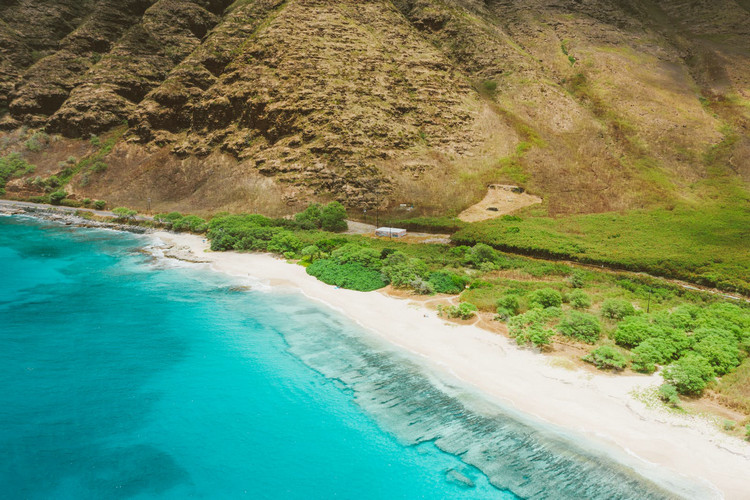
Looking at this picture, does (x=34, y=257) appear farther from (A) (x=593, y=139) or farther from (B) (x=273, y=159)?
(A) (x=593, y=139)

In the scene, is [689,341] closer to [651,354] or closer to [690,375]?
→ [651,354]

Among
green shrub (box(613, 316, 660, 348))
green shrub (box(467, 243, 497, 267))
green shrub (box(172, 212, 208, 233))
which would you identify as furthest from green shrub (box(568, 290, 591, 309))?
green shrub (box(172, 212, 208, 233))

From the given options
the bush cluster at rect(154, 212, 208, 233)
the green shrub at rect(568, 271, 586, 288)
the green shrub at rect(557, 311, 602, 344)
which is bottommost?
the bush cluster at rect(154, 212, 208, 233)

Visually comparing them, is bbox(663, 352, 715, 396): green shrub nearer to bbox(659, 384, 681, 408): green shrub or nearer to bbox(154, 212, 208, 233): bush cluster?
bbox(659, 384, 681, 408): green shrub

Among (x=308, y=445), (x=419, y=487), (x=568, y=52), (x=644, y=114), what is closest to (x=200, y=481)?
(x=308, y=445)

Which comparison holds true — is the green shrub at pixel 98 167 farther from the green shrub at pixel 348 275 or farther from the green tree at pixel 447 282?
the green tree at pixel 447 282

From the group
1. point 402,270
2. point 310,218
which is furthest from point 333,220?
point 402,270

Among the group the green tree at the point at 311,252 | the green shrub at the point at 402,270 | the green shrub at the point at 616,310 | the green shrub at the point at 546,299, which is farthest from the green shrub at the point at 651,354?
the green tree at the point at 311,252
